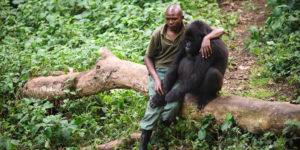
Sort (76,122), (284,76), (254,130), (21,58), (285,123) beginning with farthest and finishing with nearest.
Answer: (21,58)
(284,76)
(76,122)
(254,130)
(285,123)

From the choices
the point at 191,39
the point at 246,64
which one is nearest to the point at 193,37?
the point at 191,39

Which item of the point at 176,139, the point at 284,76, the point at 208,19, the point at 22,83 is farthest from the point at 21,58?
the point at 284,76

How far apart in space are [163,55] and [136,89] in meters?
0.78

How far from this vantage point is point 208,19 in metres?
8.03

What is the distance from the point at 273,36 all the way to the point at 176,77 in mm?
3476

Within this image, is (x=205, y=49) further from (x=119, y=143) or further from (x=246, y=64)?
(x=246, y=64)

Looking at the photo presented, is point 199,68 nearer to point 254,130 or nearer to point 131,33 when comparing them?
point 254,130

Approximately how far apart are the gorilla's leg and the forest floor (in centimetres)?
139

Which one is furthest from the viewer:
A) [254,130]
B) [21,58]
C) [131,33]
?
[131,33]

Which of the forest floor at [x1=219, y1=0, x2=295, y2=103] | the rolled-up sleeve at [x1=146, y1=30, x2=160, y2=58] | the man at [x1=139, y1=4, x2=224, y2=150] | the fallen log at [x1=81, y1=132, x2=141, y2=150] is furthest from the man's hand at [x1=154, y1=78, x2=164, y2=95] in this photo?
the forest floor at [x1=219, y1=0, x2=295, y2=103]

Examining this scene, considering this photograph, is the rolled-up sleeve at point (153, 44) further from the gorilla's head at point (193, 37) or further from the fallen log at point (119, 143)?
the fallen log at point (119, 143)

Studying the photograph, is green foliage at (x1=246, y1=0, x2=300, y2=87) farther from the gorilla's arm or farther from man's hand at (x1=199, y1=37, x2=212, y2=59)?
the gorilla's arm

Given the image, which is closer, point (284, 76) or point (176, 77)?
point (176, 77)

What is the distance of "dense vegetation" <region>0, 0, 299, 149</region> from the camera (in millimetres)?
4406
